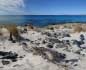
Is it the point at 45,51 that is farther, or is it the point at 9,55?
the point at 45,51

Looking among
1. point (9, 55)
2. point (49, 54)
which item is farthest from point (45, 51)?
point (9, 55)

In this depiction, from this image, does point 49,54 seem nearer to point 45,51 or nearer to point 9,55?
point 45,51

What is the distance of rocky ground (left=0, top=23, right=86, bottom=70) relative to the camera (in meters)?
2.27

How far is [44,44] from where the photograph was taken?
110 inches

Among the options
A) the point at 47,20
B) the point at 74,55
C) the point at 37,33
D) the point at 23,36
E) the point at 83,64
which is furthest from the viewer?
the point at 47,20

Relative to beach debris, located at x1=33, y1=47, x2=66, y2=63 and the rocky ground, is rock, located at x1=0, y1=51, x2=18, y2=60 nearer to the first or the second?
the rocky ground

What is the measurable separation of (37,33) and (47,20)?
1090 millimetres

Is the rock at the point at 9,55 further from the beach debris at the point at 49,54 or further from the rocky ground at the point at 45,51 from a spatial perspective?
the beach debris at the point at 49,54

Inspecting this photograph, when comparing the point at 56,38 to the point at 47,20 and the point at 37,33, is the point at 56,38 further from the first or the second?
the point at 47,20

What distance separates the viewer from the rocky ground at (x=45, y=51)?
7.45ft

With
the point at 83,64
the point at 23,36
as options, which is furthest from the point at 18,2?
the point at 83,64

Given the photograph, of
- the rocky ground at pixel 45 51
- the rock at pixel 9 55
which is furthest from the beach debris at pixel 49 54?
the rock at pixel 9 55

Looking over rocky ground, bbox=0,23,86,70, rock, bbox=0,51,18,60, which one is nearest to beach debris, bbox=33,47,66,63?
rocky ground, bbox=0,23,86,70

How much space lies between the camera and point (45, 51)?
262 centimetres
